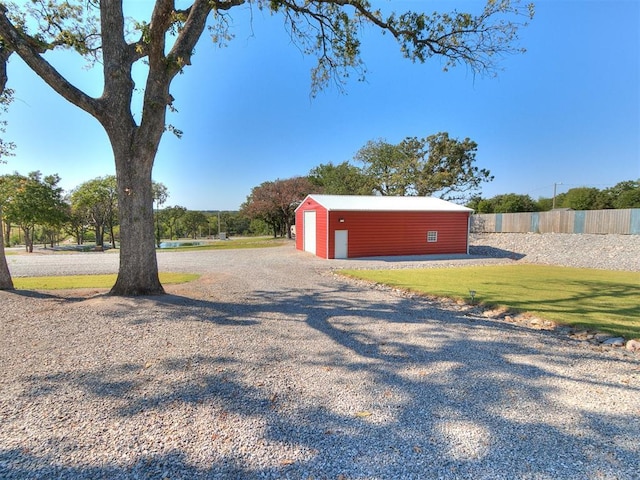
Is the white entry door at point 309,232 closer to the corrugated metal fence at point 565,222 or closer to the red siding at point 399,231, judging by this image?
the red siding at point 399,231

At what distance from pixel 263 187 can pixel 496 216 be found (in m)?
21.8

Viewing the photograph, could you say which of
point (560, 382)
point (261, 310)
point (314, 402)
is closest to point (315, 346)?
point (314, 402)

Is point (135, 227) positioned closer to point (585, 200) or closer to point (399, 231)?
point (399, 231)

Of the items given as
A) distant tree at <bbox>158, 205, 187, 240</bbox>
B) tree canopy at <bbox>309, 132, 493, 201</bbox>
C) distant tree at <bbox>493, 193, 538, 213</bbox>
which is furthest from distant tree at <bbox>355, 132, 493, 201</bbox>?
distant tree at <bbox>158, 205, 187, 240</bbox>

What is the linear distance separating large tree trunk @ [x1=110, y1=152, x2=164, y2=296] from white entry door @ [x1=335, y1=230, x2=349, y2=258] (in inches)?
415

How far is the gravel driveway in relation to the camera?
6.43 feet

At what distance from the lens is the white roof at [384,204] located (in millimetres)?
16625

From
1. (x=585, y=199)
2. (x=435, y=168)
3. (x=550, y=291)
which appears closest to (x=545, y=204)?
(x=585, y=199)

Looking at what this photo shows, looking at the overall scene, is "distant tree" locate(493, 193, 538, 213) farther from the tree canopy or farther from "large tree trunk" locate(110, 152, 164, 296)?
"large tree trunk" locate(110, 152, 164, 296)

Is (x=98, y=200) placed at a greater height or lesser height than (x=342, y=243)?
greater

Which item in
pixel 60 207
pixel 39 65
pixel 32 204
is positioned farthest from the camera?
pixel 60 207

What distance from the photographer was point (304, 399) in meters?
2.74

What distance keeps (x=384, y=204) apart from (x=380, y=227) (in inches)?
79.8

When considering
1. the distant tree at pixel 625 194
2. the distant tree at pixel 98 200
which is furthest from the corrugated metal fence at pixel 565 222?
the distant tree at pixel 98 200
